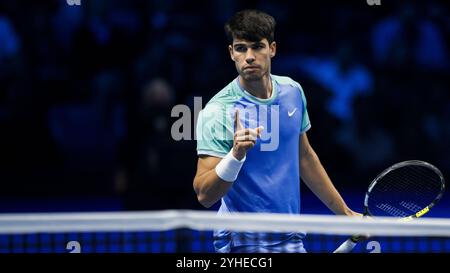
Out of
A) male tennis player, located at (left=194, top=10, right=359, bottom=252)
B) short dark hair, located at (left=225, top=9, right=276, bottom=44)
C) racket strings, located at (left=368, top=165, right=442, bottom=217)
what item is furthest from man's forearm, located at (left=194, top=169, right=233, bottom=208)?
racket strings, located at (left=368, top=165, right=442, bottom=217)

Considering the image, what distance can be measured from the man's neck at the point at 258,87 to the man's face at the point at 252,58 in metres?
0.03

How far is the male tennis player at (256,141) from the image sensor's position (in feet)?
17.3

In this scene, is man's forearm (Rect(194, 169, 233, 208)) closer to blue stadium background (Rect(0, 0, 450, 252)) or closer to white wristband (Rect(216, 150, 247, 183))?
white wristband (Rect(216, 150, 247, 183))

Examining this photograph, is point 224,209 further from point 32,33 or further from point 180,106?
point 32,33

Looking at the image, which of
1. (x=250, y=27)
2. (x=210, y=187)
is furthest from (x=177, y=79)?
(x=210, y=187)

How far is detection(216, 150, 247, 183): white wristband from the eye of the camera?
5055 mm

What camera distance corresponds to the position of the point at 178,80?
29.9 ft

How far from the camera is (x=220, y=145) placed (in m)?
5.28

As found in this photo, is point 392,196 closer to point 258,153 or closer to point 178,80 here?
point 258,153

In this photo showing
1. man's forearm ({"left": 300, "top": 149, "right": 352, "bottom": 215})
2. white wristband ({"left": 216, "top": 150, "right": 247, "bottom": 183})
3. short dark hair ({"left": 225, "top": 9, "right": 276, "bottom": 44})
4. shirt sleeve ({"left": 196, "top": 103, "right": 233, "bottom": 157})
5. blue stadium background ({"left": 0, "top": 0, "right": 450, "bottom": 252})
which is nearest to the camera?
white wristband ({"left": 216, "top": 150, "right": 247, "bottom": 183})

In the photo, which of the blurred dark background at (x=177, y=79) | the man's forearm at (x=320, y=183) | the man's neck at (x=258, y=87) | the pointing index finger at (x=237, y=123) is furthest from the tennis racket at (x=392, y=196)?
the blurred dark background at (x=177, y=79)

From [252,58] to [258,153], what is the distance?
44 cm

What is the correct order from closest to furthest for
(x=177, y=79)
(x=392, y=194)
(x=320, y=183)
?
(x=320, y=183) < (x=392, y=194) < (x=177, y=79)

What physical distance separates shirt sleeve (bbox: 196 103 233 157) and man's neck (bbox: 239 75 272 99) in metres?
0.18
